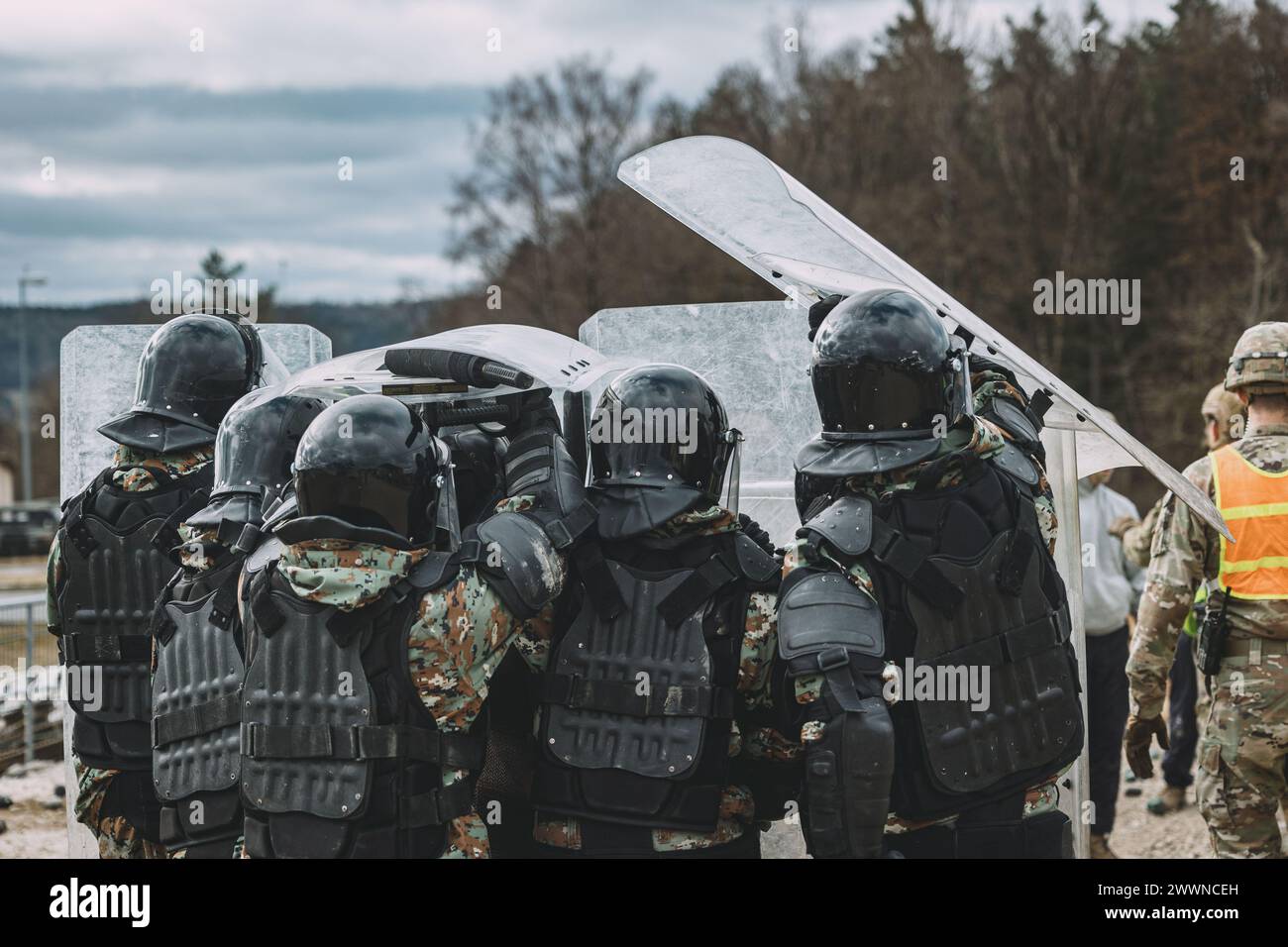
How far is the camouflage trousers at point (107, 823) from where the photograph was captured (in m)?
4.65

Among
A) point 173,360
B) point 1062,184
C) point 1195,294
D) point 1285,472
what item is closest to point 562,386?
point 173,360

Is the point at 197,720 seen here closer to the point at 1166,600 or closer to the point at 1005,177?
the point at 1166,600

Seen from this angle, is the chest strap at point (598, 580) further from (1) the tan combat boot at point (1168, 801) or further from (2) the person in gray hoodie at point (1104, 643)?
(1) the tan combat boot at point (1168, 801)

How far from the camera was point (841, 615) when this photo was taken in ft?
10.9

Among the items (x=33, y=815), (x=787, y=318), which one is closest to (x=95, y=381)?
(x=787, y=318)

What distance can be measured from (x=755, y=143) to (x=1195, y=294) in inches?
394

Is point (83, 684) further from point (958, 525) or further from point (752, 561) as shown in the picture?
point (958, 525)

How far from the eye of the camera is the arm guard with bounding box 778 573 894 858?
323cm

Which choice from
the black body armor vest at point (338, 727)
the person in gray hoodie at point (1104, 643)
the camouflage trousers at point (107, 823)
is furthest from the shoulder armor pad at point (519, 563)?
the person in gray hoodie at point (1104, 643)

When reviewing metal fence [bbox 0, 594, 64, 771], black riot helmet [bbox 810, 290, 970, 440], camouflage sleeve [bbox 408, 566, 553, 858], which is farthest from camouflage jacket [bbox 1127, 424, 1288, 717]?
metal fence [bbox 0, 594, 64, 771]

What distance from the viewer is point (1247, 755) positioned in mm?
4824

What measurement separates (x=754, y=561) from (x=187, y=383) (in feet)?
7.16

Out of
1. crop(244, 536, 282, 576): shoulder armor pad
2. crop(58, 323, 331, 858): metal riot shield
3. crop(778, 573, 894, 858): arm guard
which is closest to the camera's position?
crop(778, 573, 894, 858): arm guard

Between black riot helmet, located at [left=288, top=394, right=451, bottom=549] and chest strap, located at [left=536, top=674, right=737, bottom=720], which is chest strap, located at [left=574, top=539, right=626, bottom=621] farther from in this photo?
black riot helmet, located at [left=288, top=394, right=451, bottom=549]
